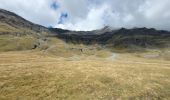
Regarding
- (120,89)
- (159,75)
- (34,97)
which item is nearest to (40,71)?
(34,97)

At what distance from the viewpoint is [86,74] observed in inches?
1741

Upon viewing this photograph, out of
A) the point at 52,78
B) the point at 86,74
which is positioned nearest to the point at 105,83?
the point at 86,74

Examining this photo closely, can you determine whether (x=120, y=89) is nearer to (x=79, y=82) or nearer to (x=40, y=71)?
(x=79, y=82)

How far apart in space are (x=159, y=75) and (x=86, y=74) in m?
16.9

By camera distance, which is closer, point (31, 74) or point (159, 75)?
point (31, 74)

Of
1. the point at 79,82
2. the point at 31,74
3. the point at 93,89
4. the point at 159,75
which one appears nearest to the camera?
the point at 93,89

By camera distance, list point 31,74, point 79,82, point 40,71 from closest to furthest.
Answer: point 79,82 < point 31,74 < point 40,71

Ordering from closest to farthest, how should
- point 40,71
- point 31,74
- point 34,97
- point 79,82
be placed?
point 34,97 < point 79,82 < point 31,74 < point 40,71

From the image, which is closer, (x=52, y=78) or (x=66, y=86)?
(x=66, y=86)

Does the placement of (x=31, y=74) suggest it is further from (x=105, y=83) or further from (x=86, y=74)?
(x=105, y=83)

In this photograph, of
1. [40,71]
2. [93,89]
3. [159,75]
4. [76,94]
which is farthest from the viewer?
[159,75]

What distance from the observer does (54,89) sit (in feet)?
112

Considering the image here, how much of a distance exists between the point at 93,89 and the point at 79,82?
3592 millimetres

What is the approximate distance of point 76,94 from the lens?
33.2 meters
